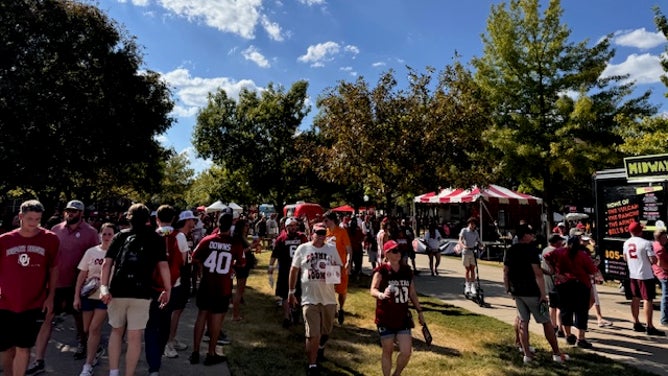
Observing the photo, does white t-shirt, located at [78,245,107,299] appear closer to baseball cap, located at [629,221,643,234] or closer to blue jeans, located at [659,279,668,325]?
baseball cap, located at [629,221,643,234]

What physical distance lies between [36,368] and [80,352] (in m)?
0.70

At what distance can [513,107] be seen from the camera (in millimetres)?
19359

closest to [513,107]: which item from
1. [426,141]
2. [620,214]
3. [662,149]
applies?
[662,149]

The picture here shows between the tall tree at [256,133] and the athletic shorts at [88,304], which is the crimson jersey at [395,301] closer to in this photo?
the athletic shorts at [88,304]

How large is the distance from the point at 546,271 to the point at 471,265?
11.6 ft

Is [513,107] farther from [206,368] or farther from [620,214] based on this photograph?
[206,368]

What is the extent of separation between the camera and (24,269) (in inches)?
161

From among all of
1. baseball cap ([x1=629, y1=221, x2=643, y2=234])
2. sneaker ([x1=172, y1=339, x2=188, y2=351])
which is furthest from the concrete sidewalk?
sneaker ([x1=172, y1=339, x2=188, y2=351])

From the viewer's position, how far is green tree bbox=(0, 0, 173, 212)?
11727 millimetres

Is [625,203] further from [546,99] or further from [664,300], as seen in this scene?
[546,99]

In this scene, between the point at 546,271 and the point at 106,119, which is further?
the point at 106,119

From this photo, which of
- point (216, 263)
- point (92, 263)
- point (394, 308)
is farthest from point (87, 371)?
point (394, 308)

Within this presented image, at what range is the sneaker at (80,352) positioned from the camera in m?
5.47

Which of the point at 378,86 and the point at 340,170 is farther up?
the point at 378,86
